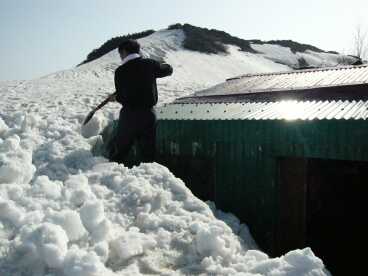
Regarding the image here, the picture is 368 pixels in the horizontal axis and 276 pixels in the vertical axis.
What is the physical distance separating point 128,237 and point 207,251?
35.1 inches

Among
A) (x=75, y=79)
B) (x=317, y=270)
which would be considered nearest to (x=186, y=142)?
(x=317, y=270)

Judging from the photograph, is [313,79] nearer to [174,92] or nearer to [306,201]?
[306,201]

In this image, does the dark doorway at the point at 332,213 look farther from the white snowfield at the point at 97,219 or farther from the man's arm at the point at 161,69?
the man's arm at the point at 161,69

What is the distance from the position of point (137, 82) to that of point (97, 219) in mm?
2833

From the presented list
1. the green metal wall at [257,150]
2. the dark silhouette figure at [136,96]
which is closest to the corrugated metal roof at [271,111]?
the green metal wall at [257,150]

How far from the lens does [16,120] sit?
7938 mm

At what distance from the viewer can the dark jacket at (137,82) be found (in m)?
7.21

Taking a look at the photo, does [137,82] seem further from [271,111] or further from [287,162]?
[287,162]

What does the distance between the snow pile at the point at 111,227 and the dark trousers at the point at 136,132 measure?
489 mm

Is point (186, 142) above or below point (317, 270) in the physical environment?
above

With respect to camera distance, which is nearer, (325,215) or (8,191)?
(8,191)

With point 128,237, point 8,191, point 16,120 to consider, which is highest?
point 16,120

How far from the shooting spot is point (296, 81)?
993 cm

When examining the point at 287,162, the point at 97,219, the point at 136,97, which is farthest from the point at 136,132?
the point at 97,219
